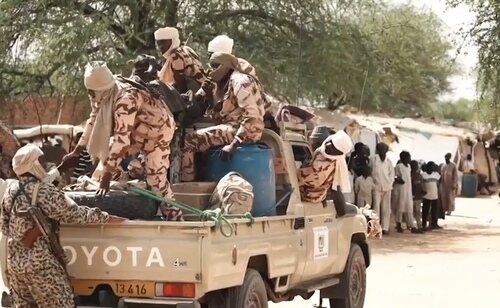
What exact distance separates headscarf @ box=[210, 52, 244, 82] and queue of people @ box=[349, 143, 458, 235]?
392 inches

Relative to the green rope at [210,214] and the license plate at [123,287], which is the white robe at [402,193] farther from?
the license plate at [123,287]

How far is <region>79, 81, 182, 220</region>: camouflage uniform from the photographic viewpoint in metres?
7.27

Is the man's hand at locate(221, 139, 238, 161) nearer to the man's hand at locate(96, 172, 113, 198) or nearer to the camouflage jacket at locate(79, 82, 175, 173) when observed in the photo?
the camouflage jacket at locate(79, 82, 175, 173)

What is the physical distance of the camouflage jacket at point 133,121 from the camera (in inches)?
286

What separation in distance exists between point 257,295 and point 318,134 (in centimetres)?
237

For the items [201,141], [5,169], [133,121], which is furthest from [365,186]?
[133,121]

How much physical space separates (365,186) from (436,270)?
14.2 feet

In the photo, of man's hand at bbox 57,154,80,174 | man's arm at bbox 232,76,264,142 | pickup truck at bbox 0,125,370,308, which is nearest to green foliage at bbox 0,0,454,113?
man's arm at bbox 232,76,264,142

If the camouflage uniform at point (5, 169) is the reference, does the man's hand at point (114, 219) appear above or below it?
below

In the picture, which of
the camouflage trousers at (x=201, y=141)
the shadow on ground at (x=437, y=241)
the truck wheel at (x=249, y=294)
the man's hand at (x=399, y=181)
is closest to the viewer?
the truck wheel at (x=249, y=294)

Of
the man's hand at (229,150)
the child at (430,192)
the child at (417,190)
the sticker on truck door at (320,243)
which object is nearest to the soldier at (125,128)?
the man's hand at (229,150)

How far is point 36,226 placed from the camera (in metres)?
6.69

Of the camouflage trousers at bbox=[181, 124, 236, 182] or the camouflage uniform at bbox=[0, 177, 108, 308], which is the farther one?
the camouflage trousers at bbox=[181, 124, 236, 182]

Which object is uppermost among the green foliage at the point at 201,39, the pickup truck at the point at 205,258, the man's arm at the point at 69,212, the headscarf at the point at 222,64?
the green foliage at the point at 201,39
